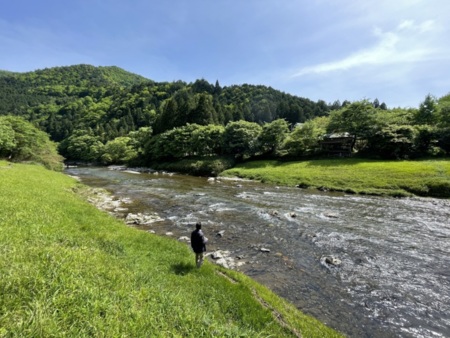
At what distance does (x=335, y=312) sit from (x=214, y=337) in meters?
6.57

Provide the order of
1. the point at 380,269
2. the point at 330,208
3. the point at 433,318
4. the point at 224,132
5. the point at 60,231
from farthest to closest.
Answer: the point at 224,132, the point at 330,208, the point at 380,269, the point at 60,231, the point at 433,318

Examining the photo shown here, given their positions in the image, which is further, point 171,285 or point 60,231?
point 60,231

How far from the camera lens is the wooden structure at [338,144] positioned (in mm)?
56031

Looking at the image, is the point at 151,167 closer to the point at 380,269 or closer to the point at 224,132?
the point at 224,132

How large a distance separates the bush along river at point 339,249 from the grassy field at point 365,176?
11.3 feet

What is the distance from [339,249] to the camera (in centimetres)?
1498

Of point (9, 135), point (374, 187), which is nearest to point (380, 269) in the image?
point (374, 187)

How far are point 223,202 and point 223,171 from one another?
25.2 meters

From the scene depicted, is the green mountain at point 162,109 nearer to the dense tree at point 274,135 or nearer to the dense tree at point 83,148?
the dense tree at point 83,148

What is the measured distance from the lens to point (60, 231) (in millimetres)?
10352

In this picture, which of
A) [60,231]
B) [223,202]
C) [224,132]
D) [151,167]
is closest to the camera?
[60,231]

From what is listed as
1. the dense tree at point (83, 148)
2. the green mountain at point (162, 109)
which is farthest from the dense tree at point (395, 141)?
the dense tree at point (83, 148)

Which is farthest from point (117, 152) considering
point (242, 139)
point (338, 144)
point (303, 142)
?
point (338, 144)

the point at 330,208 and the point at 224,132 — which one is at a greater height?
the point at 224,132
